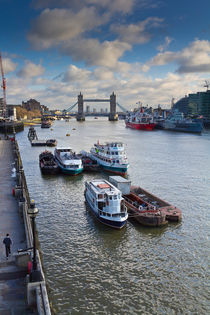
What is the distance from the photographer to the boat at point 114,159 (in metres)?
54.2

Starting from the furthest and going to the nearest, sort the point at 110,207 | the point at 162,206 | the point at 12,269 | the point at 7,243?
the point at 162,206 < the point at 110,207 < the point at 7,243 < the point at 12,269

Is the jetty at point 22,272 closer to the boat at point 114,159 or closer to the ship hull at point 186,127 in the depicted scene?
the boat at point 114,159

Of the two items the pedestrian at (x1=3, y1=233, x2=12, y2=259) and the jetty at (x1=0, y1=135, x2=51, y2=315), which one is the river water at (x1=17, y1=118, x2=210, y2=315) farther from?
the pedestrian at (x1=3, y1=233, x2=12, y2=259)

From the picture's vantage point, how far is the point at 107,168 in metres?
56.4

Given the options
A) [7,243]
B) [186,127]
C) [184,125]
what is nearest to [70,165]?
[7,243]

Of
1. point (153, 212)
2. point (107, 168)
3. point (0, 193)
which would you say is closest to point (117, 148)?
point (107, 168)

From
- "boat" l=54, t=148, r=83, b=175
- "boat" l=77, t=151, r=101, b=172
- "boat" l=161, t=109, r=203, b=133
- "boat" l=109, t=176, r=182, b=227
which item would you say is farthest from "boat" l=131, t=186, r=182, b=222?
"boat" l=161, t=109, r=203, b=133

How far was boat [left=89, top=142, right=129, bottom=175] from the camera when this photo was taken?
54250 mm

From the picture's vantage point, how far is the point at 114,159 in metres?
55.3

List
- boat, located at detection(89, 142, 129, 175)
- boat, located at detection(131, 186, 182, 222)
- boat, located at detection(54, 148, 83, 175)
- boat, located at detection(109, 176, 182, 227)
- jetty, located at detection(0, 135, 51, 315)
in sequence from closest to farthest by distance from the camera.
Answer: jetty, located at detection(0, 135, 51, 315) < boat, located at detection(109, 176, 182, 227) < boat, located at detection(131, 186, 182, 222) < boat, located at detection(54, 148, 83, 175) < boat, located at detection(89, 142, 129, 175)

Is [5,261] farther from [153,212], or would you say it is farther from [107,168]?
[107,168]

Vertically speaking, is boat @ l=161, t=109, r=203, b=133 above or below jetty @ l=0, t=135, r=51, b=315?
above

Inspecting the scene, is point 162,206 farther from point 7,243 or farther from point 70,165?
point 70,165

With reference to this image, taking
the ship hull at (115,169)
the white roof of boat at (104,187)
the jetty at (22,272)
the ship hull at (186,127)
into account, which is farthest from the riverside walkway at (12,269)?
the ship hull at (186,127)
